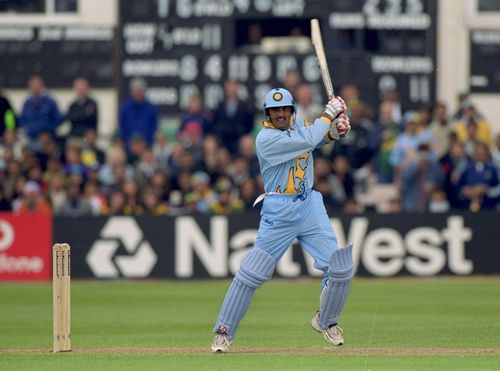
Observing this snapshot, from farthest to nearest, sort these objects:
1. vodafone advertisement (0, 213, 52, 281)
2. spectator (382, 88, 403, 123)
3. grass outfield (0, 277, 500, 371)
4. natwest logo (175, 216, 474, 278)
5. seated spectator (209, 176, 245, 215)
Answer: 1. spectator (382, 88, 403, 123)
2. seated spectator (209, 176, 245, 215)
3. vodafone advertisement (0, 213, 52, 281)
4. natwest logo (175, 216, 474, 278)
5. grass outfield (0, 277, 500, 371)

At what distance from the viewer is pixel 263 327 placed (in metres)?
14.6

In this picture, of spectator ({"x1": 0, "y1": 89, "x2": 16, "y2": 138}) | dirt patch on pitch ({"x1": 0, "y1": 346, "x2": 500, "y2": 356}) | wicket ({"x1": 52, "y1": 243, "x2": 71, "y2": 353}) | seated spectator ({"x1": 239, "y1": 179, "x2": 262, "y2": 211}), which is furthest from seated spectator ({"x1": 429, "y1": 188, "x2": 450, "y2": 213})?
wicket ({"x1": 52, "y1": 243, "x2": 71, "y2": 353})

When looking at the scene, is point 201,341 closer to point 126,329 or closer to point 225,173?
point 126,329

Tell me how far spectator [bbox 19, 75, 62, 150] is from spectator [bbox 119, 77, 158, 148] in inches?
42.6

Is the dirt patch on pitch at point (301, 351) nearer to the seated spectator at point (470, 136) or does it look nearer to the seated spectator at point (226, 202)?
the seated spectator at point (226, 202)

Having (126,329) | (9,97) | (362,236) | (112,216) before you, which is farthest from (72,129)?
(126,329)

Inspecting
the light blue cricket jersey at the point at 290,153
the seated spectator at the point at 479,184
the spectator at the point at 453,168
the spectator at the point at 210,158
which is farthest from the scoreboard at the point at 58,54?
the light blue cricket jersey at the point at 290,153

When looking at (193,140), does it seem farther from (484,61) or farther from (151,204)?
(484,61)

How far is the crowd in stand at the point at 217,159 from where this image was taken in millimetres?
21406

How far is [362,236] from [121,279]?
3537mm

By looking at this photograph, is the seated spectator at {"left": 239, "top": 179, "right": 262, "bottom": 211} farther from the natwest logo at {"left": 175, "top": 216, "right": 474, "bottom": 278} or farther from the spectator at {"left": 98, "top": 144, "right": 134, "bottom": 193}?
the spectator at {"left": 98, "top": 144, "right": 134, "bottom": 193}

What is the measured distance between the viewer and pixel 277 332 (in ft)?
45.8

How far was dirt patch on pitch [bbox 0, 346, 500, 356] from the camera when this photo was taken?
1162 cm

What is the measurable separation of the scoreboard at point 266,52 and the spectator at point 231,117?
0.81 feet
